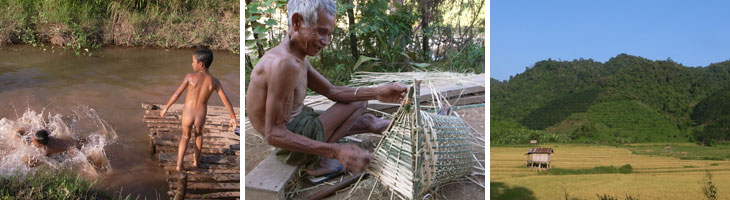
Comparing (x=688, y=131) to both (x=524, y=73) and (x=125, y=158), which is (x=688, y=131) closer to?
(x=524, y=73)

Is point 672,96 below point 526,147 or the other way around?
the other way around

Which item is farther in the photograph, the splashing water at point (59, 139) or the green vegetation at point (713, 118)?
the green vegetation at point (713, 118)

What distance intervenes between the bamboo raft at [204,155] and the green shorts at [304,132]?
0.46m

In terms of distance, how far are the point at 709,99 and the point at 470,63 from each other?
1952 millimetres

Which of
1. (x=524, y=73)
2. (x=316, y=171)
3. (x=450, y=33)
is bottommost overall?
(x=316, y=171)

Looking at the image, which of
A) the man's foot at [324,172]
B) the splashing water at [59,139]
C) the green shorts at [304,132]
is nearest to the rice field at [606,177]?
the man's foot at [324,172]

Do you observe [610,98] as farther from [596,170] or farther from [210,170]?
[210,170]

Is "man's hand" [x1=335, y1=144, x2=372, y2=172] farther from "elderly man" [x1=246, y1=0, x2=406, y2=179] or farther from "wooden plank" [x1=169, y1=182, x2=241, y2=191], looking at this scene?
"wooden plank" [x1=169, y1=182, x2=241, y2=191]

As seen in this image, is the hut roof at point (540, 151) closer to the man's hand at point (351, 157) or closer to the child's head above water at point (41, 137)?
the man's hand at point (351, 157)

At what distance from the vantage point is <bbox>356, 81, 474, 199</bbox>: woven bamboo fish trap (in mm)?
1862

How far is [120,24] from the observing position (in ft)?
12.5

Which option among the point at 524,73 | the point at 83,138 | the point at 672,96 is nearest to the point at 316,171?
the point at 83,138

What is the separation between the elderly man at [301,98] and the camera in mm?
1837

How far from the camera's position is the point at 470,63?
3.71m
